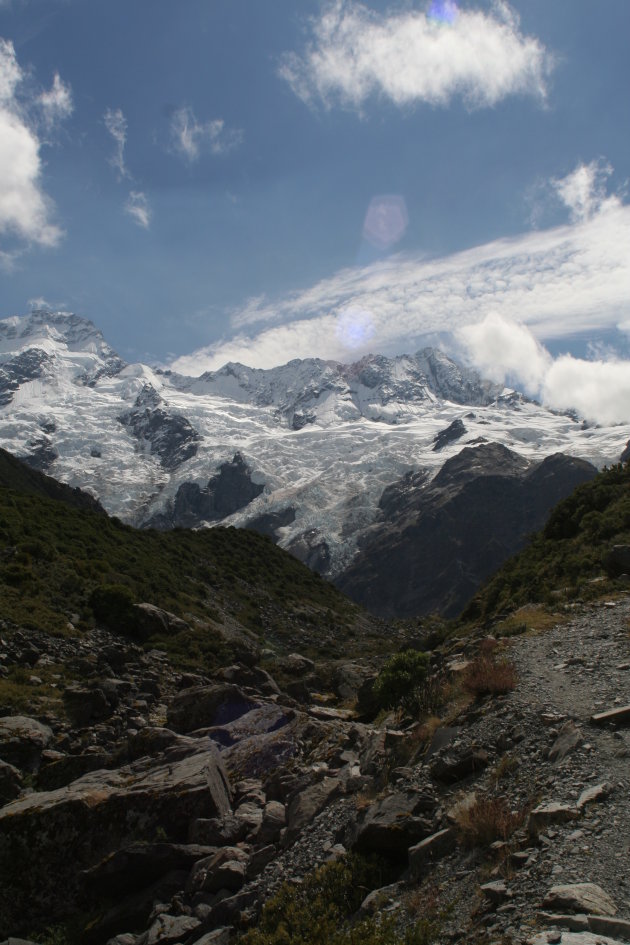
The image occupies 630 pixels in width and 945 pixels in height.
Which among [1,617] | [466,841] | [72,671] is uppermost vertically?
[1,617]

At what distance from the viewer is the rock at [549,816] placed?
7438 millimetres

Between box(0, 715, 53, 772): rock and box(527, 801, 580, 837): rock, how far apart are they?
12355 mm

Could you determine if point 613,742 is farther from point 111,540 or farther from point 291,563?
point 291,563

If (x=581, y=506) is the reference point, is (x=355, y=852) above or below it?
below

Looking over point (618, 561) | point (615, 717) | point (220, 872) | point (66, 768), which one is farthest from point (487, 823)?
point (618, 561)

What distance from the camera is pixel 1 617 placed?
2345 centimetres

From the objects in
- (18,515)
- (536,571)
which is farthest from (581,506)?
(18,515)

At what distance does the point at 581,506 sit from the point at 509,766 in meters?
28.2

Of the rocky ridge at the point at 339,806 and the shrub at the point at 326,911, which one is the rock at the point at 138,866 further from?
the shrub at the point at 326,911

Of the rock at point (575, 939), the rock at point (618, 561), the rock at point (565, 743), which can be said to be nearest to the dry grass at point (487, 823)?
the rock at point (565, 743)

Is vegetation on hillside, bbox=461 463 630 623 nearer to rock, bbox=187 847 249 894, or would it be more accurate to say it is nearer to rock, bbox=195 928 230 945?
rock, bbox=187 847 249 894

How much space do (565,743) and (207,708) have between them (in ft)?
38.9

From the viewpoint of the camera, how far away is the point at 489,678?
12.3 metres

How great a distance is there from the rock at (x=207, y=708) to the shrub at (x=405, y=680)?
5.36 metres
